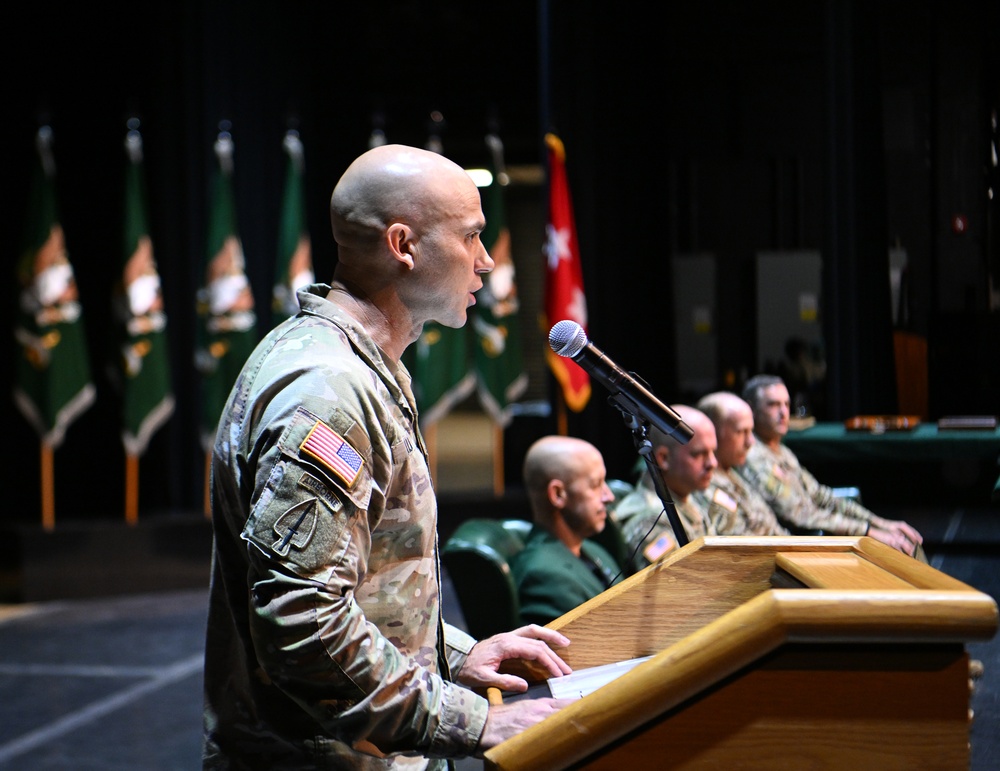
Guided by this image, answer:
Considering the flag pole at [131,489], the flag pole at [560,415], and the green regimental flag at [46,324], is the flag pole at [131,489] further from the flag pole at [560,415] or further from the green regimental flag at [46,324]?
the flag pole at [560,415]

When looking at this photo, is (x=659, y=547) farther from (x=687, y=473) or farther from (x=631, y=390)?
(x=631, y=390)

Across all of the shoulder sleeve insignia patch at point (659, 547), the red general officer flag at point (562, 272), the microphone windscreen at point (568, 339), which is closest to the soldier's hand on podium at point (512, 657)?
the microphone windscreen at point (568, 339)

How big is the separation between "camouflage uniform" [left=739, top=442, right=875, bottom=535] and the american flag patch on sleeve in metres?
2.65

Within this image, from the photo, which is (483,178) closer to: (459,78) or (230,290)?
(459,78)

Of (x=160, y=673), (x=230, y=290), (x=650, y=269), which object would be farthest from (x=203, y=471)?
(x=650, y=269)

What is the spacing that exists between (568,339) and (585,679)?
0.51 metres

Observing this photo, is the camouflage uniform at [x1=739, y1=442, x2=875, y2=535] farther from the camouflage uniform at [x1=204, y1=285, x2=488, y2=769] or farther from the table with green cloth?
the camouflage uniform at [x1=204, y1=285, x2=488, y2=769]

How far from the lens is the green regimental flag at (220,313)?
636 centimetres

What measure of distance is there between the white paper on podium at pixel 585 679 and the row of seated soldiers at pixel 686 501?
113 cm

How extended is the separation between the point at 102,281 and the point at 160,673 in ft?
9.16

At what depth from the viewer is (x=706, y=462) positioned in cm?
320

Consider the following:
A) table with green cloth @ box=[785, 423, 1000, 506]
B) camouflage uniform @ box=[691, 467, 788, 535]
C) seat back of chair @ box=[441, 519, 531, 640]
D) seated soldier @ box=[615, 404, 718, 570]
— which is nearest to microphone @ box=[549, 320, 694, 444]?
seat back of chair @ box=[441, 519, 531, 640]

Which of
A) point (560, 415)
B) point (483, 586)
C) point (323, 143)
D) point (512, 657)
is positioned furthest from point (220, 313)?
point (512, 657)

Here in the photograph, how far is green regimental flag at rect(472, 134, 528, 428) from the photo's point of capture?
697 cm
